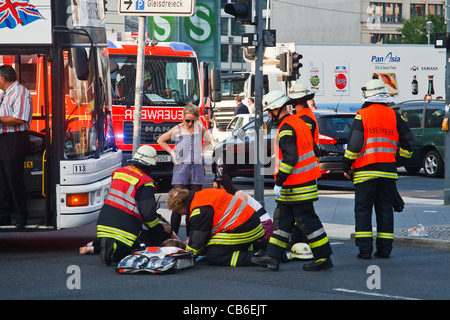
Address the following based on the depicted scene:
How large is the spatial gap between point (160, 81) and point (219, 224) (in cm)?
878

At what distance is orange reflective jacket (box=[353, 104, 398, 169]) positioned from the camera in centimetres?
948

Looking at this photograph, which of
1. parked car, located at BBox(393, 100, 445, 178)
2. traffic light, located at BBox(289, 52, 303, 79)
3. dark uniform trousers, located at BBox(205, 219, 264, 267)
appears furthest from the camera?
parked car, located at BBox(393, 100, 445, 178)

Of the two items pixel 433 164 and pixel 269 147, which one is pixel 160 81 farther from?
pixel 433 164

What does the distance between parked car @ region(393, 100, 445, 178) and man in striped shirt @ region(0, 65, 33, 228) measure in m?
12.7

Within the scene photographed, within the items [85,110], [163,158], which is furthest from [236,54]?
[85,110]

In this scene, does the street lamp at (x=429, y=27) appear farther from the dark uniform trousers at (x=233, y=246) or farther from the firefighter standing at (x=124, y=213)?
the firefighter standing at (x=124, y=213)

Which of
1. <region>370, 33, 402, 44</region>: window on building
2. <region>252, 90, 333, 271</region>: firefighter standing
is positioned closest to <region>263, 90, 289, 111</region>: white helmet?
<region>252, 90, 333, 271</region>: firefighter standing

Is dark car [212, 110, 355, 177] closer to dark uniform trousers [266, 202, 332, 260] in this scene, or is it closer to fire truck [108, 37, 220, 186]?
fire truck [108, 37, 220, 186]

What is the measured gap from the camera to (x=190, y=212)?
29.2 feet

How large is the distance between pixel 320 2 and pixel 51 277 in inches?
3128

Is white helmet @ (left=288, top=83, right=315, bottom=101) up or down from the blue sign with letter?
down

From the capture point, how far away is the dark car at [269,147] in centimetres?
1771

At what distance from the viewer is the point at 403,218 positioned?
12852 mm
